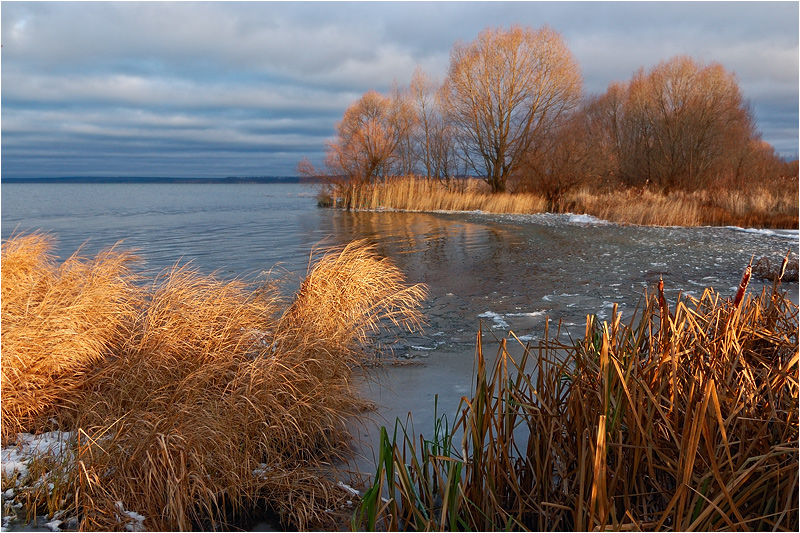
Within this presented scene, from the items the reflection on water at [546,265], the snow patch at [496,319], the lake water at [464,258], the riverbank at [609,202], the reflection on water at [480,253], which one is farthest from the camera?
the riverbank at [609,202]

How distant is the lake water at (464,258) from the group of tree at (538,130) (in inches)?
186

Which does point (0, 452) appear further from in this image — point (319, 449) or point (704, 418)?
point (704, 418)

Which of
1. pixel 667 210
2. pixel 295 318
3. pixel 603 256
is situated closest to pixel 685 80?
pixel 667 210

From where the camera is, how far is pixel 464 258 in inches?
471

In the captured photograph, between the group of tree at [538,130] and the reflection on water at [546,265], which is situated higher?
the group of tree at [538,130]

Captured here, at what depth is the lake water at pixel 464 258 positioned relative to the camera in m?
5.60

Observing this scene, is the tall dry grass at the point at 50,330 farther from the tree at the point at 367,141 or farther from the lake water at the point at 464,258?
the tree at the point at 367,141

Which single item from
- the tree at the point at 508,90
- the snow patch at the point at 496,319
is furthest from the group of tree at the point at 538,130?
the snow patch at the point at 496,319

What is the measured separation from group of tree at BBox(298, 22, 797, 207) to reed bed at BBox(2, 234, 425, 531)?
21780 millimetres

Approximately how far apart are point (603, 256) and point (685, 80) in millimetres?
22174

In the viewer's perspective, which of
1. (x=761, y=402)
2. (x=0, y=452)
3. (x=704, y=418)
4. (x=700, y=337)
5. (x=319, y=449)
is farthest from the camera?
(x=319, y=449)

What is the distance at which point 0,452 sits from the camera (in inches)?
117

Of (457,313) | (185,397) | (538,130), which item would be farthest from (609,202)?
(185,397)

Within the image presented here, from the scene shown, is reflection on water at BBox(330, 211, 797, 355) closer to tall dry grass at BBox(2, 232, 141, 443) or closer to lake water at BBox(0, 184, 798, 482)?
lake water at BBox(0, 184, 798, 482)
